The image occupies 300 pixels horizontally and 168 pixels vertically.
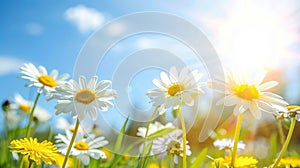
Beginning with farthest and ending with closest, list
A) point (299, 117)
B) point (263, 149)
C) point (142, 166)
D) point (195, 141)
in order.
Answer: point (195, 141) → point (263, 149) → point (142, 166) → point (299, 117)

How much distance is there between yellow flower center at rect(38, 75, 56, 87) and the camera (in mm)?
1608

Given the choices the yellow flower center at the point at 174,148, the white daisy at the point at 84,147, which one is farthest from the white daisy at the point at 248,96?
the white daisy at the point at 84,147

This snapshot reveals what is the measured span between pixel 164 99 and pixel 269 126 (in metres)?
3.55

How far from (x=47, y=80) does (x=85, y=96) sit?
0.63 meters

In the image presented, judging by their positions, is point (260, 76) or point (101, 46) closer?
point (260, 76)

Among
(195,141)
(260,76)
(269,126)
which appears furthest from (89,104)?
(269,126)

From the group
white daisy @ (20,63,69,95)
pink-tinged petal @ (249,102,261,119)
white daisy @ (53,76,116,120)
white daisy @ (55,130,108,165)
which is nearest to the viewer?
pink-tinged petal @ (249,102,261,119)

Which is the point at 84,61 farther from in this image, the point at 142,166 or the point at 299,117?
the point at 299,117

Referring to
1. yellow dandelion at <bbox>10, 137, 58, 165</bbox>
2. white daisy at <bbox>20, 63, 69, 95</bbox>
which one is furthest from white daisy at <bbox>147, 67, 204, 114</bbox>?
white daisy at <bbox>20, 63, 69, 95</bbox>

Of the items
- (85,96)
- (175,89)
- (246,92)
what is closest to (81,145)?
(85,96)

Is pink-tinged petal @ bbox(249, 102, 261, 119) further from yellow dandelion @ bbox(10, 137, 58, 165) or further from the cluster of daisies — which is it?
yellow dandelion @ bbox(10, 137, 58, 165)

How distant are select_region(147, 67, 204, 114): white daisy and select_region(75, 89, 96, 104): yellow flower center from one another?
17 cm

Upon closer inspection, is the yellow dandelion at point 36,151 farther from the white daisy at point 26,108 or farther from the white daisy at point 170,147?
the white daisy at point 26,108

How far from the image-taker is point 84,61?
1.33 m
